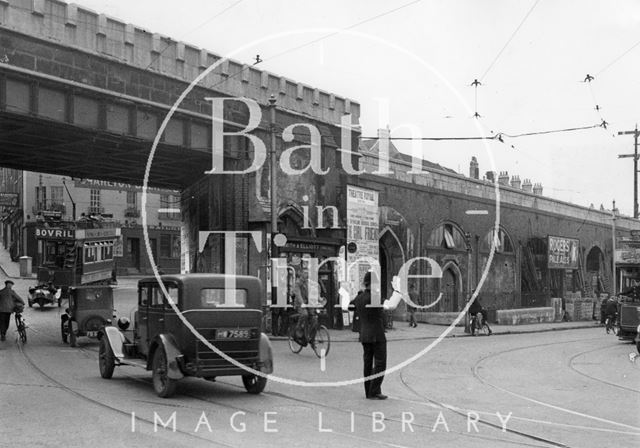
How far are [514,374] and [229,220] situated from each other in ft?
43.3

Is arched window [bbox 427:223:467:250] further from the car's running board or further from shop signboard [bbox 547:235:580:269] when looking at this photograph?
the car's running board

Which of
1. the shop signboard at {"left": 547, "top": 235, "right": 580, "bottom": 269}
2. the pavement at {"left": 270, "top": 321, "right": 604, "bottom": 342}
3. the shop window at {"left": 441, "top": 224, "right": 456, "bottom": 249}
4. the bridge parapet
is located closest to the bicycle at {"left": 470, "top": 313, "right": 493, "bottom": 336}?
the pavement at {"left": 270, "top": 321, "right": 604, "bottom": 342}

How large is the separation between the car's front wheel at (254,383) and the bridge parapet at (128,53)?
39.2 ft

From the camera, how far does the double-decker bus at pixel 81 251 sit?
22469 mm

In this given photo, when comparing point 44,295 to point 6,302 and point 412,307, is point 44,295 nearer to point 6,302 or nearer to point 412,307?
point 6,302

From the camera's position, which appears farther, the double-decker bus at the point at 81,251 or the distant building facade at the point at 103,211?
the distant building facade at the point at 103,211

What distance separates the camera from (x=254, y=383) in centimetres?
1102

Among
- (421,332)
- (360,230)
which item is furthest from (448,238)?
(421,332)

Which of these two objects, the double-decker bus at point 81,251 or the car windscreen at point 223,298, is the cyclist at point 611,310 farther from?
the car windscreen at point 223,298

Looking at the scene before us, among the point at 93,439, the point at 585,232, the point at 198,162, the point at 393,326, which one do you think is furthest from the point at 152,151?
the point at 585,232

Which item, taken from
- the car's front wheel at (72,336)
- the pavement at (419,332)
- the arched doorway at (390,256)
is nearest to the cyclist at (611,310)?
the pavement at (419,332)

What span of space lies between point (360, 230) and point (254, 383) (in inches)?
687

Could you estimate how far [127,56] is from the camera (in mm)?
21062

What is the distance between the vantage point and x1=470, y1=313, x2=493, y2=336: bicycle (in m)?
27.2
